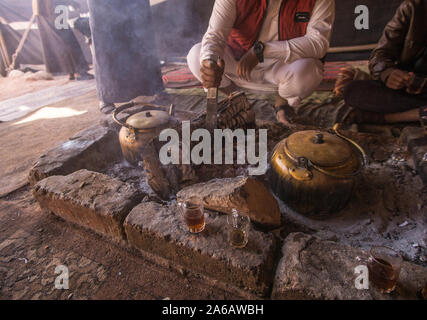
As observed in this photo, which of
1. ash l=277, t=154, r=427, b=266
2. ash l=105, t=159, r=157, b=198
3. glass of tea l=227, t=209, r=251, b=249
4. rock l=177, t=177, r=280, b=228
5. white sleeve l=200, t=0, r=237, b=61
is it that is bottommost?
ash l=277, t=154, r=427, b=266

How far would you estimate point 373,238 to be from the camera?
1726 mm

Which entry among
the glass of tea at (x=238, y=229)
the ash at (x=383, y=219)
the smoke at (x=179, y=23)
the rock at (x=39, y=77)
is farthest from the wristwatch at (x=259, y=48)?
the rock at (x=39, y=77)

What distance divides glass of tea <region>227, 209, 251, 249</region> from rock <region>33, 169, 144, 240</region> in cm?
74

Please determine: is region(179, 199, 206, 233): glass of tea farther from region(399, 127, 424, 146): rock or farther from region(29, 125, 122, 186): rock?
region(399, 127, 424, 146): rock

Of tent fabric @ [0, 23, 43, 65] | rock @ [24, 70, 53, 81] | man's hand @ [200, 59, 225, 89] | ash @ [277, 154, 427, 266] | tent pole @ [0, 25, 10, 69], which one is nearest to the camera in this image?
ash @ [277, 154, 427, 266]

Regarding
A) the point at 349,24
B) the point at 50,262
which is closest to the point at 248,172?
the point at 50,262

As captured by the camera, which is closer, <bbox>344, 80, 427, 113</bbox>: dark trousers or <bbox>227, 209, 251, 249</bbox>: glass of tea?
<bbox>227, 209, 251, 249</bbox>: glass of tea

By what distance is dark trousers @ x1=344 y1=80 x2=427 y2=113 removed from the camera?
8.64ft

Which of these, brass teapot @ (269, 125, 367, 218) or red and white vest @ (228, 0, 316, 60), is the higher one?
red and white vest @ (228, 0, 316, 60)

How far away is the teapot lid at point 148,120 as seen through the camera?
7.38 feet

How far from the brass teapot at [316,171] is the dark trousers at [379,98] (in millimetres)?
1287

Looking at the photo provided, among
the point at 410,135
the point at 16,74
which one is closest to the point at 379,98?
the point at 410,135

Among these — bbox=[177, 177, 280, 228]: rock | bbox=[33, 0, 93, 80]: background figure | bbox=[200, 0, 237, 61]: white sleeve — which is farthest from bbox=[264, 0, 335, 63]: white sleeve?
bbox=[33, 0, 93, 80]: background figure
